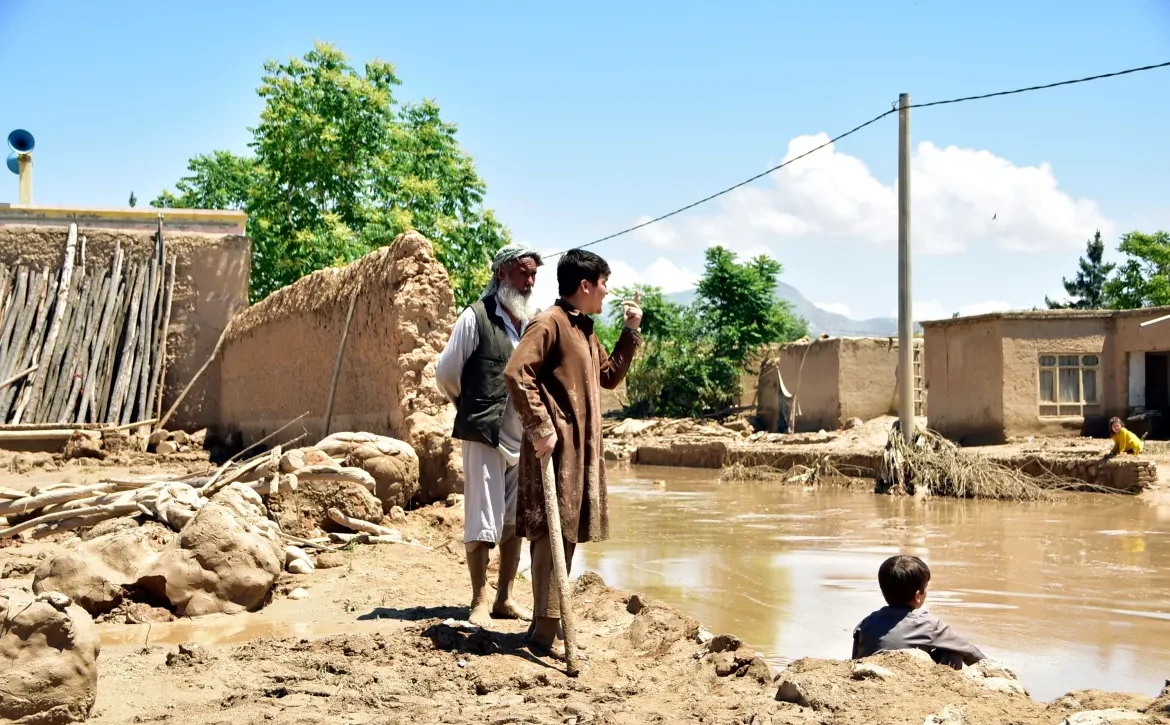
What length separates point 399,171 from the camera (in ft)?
67.6

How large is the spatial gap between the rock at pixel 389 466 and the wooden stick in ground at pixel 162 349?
7422 millimetres

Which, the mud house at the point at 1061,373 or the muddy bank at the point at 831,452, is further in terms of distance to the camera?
the mud house at the point at 1061,373

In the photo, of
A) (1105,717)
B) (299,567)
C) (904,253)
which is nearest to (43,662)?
(299,567)

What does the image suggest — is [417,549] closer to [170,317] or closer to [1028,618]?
[1028,618]

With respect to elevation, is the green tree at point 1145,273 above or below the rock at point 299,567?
above

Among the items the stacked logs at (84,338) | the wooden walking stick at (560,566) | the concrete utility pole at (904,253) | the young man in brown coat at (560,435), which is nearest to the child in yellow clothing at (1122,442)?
the concrete utility pole at (904,253)

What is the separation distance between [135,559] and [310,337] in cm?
560

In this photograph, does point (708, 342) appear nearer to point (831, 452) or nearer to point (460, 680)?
point (831, 452)

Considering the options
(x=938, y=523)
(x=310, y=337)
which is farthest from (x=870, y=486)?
(x=310, y=337)

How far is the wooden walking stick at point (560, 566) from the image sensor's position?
3.80m

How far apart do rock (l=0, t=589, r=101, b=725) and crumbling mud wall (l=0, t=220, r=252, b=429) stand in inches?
440

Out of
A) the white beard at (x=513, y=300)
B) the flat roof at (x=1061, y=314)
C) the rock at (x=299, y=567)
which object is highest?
the flat roof at (x=1061, y=314)

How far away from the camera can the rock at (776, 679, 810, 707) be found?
10.1 ft

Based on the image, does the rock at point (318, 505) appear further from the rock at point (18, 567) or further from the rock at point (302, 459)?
the rock at point (18, 567)
